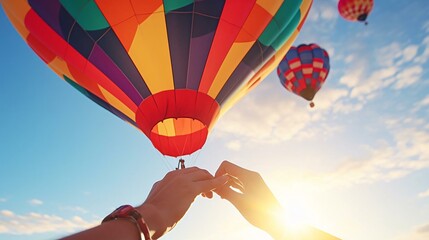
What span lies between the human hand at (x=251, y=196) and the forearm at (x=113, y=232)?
2.28ft

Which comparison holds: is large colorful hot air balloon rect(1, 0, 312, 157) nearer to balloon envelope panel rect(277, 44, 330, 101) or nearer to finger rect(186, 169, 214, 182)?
finger rect(186, 169, 214, 182)

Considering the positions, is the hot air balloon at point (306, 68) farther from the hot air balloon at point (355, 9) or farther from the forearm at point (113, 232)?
the forearm at point (113, 232)

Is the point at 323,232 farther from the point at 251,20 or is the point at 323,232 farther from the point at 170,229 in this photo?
the point at 251,20

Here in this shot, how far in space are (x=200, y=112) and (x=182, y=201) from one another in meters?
5.93

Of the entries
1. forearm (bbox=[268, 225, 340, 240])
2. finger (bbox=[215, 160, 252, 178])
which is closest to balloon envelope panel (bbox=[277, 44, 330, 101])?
finger (bbox=[215, 160, 252, 178])

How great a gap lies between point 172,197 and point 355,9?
21063 millimetres

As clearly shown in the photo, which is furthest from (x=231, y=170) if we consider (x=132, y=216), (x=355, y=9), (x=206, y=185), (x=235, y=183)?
(x=355, y=9)

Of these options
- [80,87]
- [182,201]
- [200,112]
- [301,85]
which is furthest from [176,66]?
[301,85]

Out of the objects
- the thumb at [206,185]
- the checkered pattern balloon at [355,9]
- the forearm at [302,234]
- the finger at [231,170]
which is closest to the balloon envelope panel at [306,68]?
the checkered pattern balloon at [355,9]

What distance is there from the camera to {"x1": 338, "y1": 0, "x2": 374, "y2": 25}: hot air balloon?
19681 millimetres

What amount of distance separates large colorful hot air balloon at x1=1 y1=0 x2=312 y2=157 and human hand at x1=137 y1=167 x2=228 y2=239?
5699mm

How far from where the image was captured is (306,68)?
1650 cm

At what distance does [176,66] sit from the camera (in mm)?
7273

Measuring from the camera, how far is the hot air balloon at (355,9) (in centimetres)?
1968
